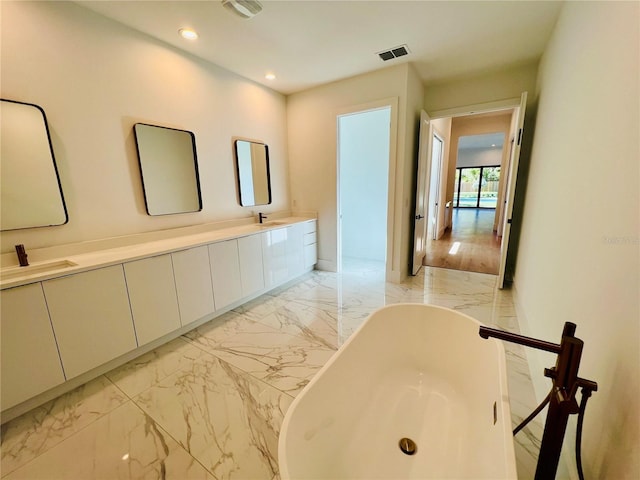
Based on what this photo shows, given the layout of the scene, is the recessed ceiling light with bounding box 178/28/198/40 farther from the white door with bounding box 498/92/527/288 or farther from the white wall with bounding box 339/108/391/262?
the white door with bounding box 498/92/527/288

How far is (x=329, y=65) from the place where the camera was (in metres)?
2.94

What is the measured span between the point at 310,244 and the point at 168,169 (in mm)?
2086

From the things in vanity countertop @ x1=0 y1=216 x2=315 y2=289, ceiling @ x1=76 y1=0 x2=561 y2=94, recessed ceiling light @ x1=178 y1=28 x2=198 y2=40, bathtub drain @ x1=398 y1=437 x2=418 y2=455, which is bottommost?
bathtub drain @ x1=398 y1=437 x2=418 y2=455

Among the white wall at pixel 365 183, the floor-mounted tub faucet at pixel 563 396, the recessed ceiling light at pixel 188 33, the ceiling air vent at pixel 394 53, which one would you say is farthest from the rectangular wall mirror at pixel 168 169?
the floor-mounted tub faucet at pixel 563 396

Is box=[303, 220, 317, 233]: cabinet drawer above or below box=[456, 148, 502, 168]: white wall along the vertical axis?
below

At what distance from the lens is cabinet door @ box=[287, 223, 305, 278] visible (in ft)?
11.4

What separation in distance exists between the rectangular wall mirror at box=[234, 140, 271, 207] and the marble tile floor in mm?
1549

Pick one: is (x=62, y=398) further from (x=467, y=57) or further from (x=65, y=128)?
(x=467, y=57)

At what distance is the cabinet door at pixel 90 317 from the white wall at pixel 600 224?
261 cm

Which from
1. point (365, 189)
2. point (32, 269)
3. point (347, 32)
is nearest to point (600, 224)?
point (347, 32)

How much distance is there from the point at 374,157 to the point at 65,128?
3895 millimetres

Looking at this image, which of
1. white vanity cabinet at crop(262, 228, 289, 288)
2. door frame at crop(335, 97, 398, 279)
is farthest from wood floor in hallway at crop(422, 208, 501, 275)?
white vanity cabinet at crop(262, 228, 289, 288)

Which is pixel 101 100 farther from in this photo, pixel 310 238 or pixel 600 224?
pixel 600 224

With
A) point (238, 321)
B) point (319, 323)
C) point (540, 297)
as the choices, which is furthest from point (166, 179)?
point (540, 297)
